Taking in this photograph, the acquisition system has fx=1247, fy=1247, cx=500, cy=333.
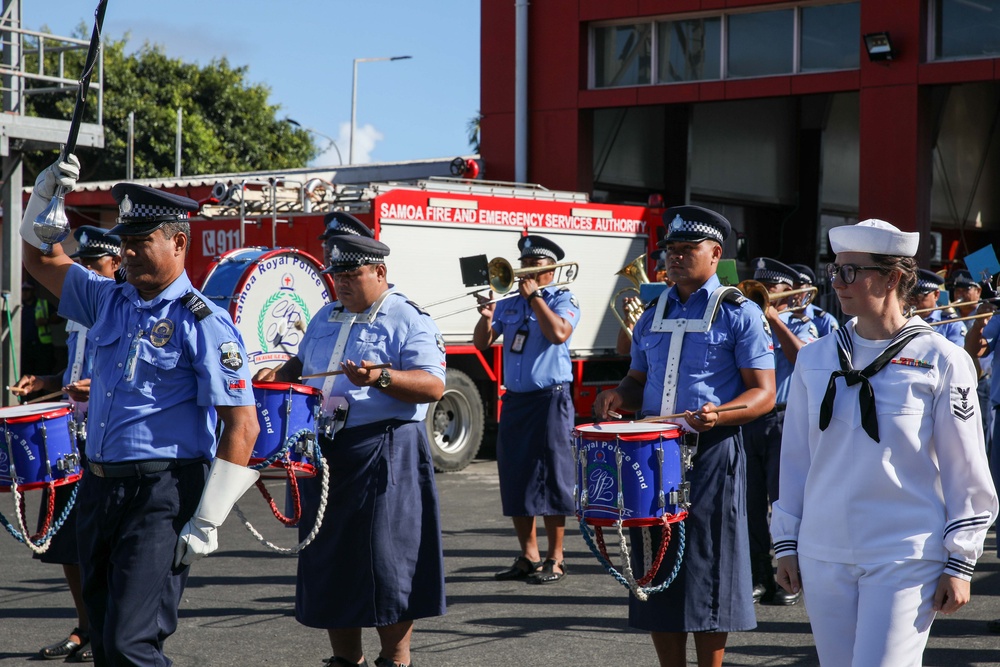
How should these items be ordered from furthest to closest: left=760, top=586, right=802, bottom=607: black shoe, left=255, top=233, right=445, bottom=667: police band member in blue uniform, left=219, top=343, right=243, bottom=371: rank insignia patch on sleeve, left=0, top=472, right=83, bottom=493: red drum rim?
left=760, top=586, right=802, bottom=607: black shoe, left=255, top=233, right=445, bottom=667: police band member in blue uniform, left=0, top=472, right=83, bottom=493: red drum rim, left=219, top=343, right=243, bottom=371: rank insignia patch on sleeve

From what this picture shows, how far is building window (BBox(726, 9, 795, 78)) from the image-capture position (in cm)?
1750

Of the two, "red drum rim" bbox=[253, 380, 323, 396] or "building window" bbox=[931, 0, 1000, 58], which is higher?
"building window" bbox=[931, 0, 1000, 58]

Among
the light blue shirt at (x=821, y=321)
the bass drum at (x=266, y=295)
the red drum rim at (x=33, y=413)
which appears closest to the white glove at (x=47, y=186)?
the red drum rim at (x=33, y=413)

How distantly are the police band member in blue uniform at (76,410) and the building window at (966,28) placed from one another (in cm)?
1265

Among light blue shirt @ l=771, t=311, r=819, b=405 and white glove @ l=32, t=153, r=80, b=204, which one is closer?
white glove @ l=32, t=153, r=80, b=204

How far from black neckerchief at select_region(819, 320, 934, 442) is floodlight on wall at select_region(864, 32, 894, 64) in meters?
13.6

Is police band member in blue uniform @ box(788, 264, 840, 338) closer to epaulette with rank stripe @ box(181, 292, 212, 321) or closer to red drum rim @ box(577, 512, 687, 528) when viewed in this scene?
red drum rim @ box(577, 512, 687, 528)

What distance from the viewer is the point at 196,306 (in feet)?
14.2

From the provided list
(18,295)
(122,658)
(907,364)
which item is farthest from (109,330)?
(18,295)

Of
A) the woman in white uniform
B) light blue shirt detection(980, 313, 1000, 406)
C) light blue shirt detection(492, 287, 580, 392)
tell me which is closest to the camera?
the woman in white uniform

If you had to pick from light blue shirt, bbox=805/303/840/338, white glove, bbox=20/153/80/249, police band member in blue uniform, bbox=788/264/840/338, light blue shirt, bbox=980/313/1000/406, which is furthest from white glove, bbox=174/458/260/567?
light blue shirt, bbox=805/303/840/338

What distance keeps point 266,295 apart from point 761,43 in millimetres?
9634

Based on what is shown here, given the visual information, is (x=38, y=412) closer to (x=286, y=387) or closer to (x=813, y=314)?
(x=286, y=387)

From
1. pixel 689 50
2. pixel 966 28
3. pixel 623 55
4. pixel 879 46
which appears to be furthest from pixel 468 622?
pixel 623 55
